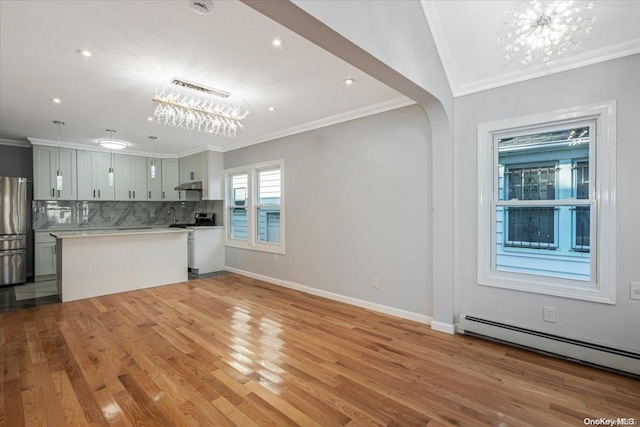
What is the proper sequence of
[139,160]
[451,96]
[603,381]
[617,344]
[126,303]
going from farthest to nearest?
[139,160]
[126,303]
[451,96]
[617,344]
[603,381]

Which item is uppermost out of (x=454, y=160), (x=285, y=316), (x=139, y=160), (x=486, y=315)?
(x=139, y=160)

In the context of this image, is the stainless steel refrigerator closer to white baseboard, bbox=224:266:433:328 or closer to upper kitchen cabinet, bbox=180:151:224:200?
upper kitchen cabinet, bbox=180:151:224:200

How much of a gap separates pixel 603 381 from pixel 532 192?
5.27 feet

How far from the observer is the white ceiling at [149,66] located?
2.12 m

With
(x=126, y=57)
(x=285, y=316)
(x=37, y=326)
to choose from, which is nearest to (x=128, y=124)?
(x=126, y=57)

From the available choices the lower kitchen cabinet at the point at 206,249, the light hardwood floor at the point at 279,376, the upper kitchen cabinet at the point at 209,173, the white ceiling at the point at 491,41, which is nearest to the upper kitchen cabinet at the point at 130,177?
the upper kitchen cabinet at the point at 209,173

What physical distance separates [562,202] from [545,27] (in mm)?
1521

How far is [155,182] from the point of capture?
23.4 ft

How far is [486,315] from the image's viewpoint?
311cm

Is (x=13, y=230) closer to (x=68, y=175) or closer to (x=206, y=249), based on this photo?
(x=68, y=175)

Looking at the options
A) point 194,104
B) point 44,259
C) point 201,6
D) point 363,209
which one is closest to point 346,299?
point 363,209

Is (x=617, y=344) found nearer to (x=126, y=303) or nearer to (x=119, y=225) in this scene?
(x=126, y=303)

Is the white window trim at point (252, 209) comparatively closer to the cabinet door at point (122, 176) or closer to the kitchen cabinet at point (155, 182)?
the kitchen cabinet at point (155, 182)

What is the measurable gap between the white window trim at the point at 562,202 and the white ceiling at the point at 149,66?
1201 mm
